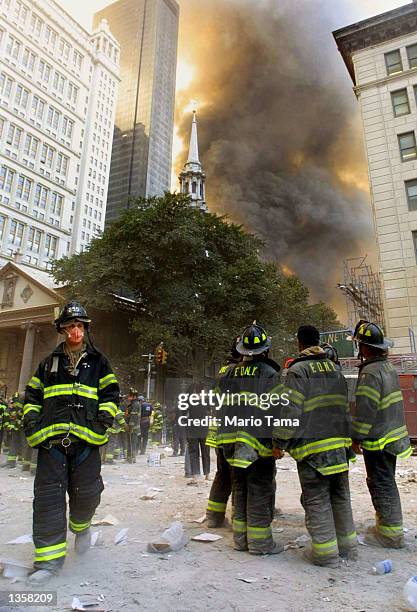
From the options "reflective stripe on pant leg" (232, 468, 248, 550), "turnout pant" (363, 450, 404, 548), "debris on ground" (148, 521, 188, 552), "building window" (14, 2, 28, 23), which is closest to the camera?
"debris on ground" (148, 521, 188, 552)

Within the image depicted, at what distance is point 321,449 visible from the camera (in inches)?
156

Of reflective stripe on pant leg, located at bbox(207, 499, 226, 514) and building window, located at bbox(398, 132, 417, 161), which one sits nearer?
reflective stripe on pant leg, located at bbox(207, 499, 226, 514)

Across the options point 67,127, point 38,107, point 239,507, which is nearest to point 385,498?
point 239,507

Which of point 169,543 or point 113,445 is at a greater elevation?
point 113,445

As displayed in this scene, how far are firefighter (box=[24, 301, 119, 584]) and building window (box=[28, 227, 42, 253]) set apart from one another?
7159 centimetres

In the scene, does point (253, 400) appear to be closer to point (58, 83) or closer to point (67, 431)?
point (67, 431)

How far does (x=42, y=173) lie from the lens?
74.1m

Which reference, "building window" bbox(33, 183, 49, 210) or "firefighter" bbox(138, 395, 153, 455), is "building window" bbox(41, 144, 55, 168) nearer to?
"building window" bbox(33, 183, 49, 210)

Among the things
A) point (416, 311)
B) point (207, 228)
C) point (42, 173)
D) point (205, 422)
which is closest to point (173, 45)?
point (42, 173)

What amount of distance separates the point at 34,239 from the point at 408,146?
61.9 meters

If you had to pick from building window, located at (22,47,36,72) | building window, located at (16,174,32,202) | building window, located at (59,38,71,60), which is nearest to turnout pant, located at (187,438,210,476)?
building window, located at (16,174,32,202)

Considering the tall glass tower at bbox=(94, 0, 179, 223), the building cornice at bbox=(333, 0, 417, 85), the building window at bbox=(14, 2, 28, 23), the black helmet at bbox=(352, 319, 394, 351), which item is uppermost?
the tall glass tower at bbox=(94, 0, 179, 223)

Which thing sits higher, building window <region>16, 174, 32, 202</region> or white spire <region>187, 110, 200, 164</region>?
white spire <region>187, 110, 200, 164</region>

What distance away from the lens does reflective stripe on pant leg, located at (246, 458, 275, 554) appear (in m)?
4.10
